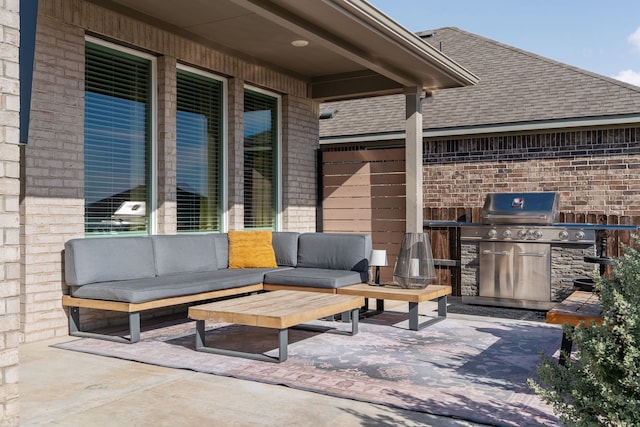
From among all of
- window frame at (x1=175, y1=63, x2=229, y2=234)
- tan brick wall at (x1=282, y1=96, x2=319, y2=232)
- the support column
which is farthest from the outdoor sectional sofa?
tan brick wall at (x1=282, y1=96, x2=319, y2=232)

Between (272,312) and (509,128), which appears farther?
(509,128)

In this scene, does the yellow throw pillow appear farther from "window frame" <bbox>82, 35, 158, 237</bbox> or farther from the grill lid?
the grill lid

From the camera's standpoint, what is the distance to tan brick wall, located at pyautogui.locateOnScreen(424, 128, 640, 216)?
29.2 ft

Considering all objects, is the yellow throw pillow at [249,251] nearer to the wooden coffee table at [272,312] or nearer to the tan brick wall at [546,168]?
the wooden coffee table at [272,312]

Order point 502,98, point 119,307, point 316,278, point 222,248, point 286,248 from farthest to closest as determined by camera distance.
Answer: point 502,98
point 286,248
point 222,248
point 316,278
point 119,307

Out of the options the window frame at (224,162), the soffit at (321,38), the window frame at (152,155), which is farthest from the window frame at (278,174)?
the window frame at (152,155)

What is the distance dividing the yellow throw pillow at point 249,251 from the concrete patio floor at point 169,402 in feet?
8.66

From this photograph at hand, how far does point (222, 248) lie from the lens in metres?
6.91

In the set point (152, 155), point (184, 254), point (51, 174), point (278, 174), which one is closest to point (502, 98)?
point (278, 174)

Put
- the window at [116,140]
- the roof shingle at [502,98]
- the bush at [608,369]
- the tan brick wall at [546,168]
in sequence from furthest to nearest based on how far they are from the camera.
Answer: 1. the roof shingle at [502,98]
2. the tan brick wall at [546,168]
3. the window at [116,140]
4. the bush at [608,369]

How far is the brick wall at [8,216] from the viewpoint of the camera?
106 inches

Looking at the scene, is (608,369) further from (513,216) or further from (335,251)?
(513,216)

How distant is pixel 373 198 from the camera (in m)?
8.73

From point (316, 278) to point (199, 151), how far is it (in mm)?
2250
